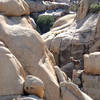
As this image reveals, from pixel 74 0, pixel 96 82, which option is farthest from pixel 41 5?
pixel 96 82

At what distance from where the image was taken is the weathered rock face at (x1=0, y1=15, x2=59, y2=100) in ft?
46.4

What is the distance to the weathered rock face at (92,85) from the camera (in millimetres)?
22766

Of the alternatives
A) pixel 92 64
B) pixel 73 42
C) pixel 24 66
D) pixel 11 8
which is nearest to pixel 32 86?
pixel 24 66

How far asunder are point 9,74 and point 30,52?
1719 millimetres

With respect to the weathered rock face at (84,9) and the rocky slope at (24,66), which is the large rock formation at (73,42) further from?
the rocky slope at (24,66)

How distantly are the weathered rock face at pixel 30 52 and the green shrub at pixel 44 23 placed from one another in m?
33.7

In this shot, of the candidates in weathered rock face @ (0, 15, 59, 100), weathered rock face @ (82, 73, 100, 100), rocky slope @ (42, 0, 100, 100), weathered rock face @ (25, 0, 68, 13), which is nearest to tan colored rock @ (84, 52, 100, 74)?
weathered rock face @ (82, 73, 100, 100)

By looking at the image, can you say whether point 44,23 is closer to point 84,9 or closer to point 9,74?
point 84,9

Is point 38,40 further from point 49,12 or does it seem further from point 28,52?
point 49,12

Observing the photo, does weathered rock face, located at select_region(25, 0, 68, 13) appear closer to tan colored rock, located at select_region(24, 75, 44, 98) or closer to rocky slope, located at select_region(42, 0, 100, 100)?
rocky slope, located at select_region(42, 0, 100, 100)

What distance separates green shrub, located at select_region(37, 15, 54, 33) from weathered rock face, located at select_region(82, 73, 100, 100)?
83.7ft

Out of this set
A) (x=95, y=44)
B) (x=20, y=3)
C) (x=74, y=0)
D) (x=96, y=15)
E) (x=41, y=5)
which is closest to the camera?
(x=20, y=3)

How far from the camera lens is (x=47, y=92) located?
14.2m

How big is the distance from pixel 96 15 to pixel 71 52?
4.47 meters
